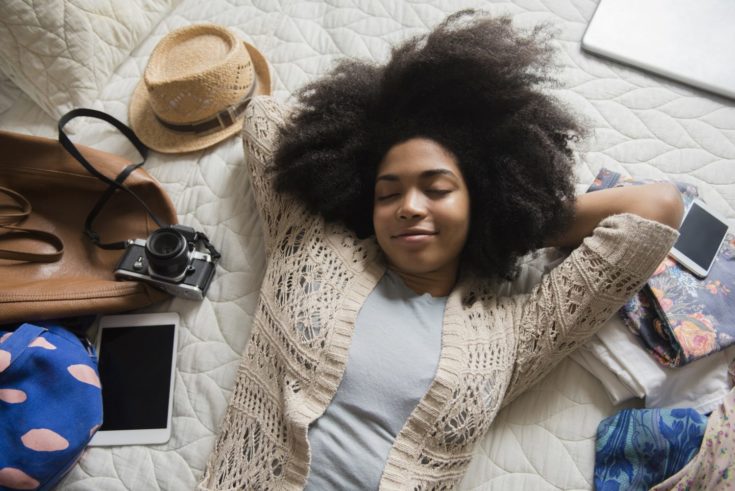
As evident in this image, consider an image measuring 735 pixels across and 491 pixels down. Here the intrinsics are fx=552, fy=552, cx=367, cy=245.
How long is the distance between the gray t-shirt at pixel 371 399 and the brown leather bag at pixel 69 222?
470mm

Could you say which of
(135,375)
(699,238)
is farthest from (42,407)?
(699,238)

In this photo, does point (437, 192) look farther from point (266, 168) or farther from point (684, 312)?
point (684, 312)

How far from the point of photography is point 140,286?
3.60 feet

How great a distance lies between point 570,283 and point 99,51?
46.0 inches

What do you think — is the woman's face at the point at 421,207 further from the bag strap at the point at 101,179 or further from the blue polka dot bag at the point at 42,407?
the blue polka dot bag at the point at 42,407

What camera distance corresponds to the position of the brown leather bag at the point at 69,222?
3.52ft

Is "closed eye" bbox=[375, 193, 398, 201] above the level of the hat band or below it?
above

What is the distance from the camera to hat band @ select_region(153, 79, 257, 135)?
48.9 inches

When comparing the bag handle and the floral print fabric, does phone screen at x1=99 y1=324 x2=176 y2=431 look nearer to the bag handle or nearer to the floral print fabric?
the bag handle

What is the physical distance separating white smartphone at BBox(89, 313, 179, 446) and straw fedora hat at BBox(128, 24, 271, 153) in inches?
16.1

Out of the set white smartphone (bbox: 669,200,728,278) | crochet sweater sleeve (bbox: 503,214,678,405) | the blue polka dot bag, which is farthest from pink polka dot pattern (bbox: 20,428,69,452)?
white smartphone (bbox: 669,200,728,278)

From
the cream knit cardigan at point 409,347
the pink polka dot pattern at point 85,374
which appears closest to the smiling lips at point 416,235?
the cream knit cardigan at point 409,347

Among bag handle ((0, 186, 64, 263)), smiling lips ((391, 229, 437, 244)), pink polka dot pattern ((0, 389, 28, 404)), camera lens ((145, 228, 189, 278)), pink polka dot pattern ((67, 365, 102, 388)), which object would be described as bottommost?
pink polka dot pattern ((67, 365, 102, 388))

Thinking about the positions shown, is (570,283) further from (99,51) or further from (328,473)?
(99,51)
